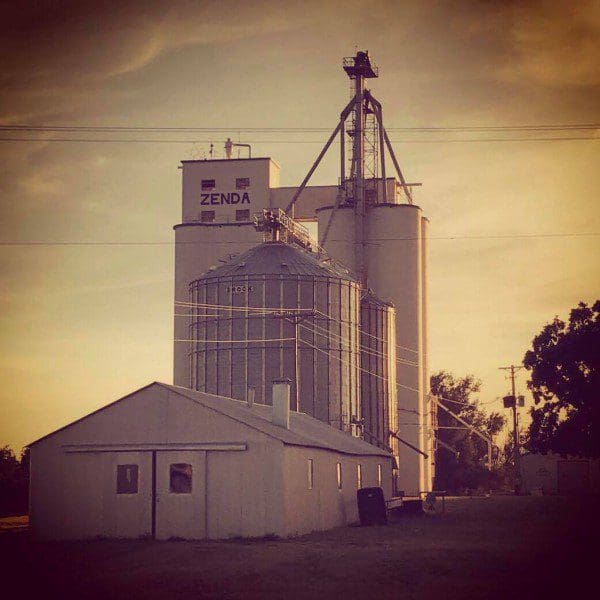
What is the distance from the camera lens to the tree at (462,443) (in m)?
116

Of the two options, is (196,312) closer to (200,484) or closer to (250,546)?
(200,484)

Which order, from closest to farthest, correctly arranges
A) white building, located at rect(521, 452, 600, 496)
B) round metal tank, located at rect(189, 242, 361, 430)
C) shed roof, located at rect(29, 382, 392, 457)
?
shed roof, located at rect(29, 382, 392, 457) < round metal tank, located at rect(189, 242, 361, 430) < white building, located at rect(521, 452, 600, 496)

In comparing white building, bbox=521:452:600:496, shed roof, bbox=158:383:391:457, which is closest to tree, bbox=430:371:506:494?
white building, bbox=521:452:600:496

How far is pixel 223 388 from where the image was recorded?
64.9 meters

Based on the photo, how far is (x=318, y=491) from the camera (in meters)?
43.1

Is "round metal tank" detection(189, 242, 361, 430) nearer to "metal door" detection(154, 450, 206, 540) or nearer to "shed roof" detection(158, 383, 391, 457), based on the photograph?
"shed roof" detection(158, 383, 391, 457)

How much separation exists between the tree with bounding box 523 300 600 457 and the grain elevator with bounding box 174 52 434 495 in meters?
10.6

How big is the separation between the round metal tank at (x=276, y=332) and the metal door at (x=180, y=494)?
24.3 m

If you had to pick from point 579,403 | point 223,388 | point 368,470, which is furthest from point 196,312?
point 579,403

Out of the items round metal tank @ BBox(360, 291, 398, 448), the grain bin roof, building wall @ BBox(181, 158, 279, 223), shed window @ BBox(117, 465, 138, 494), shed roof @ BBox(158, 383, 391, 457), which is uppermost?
building wall @ BBox(181, 158, 279, 223)

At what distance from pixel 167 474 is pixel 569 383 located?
119 ft

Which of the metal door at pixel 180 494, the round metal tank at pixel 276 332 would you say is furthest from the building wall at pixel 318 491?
the round metal tank at pixel 276 332

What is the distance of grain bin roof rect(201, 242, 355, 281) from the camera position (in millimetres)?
66812

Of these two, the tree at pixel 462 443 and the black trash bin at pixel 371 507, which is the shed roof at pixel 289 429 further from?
the tree at pixel 462 443
